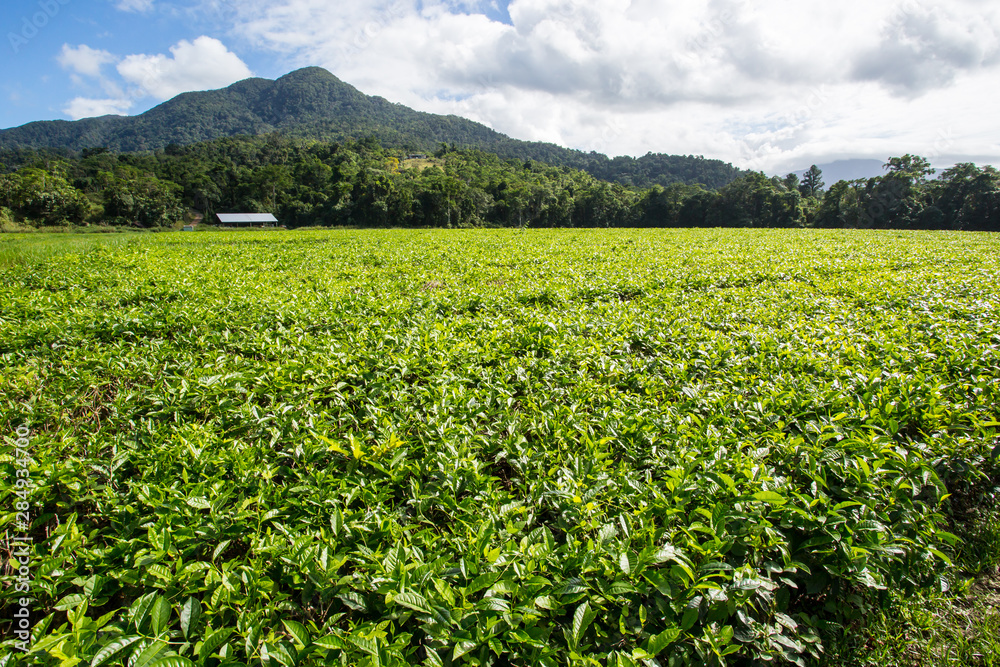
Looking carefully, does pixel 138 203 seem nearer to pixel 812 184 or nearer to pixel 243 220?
pixel 243 220

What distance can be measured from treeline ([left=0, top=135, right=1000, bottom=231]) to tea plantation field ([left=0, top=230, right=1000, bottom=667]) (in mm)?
63445

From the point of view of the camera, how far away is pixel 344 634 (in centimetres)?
187

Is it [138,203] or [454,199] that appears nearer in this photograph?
[138,203]

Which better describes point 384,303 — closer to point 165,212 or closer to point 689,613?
point 689,613

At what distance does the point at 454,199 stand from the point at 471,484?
229ft

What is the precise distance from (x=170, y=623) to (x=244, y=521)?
1.73ft

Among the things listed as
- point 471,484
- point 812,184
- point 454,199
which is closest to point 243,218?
point 454,199

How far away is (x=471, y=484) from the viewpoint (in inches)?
108

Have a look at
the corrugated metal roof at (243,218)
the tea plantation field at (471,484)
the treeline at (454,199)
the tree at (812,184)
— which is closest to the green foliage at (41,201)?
the treeline at (454,199)

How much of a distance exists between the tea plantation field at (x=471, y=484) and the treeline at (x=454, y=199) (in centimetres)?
6344

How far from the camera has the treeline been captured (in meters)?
53.0

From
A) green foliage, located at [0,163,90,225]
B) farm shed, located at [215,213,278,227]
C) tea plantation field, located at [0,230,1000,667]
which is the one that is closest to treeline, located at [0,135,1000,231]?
green foliage, located at [0,163,90,225]

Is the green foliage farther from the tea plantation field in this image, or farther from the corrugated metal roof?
the tea plantation field

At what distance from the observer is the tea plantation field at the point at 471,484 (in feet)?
6.43
